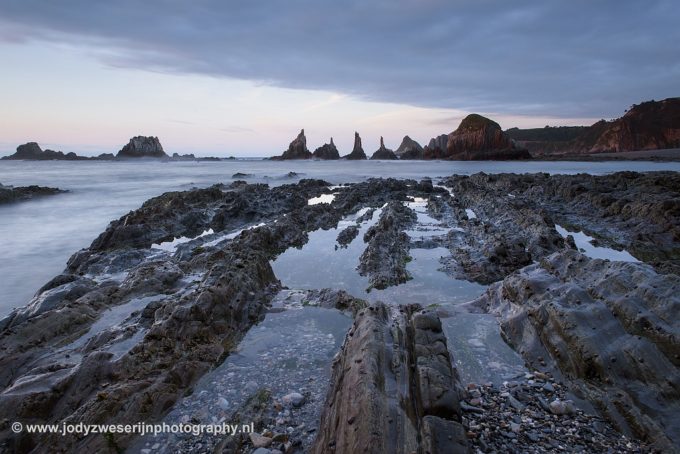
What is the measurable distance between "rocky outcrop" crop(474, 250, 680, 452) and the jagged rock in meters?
154

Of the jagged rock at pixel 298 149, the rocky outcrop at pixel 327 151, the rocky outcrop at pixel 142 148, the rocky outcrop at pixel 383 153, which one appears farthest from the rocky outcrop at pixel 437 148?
the rocky outcrop at pixel 142 148

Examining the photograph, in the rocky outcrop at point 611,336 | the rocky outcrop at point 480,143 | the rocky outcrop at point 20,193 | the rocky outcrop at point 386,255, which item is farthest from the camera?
the rocky outcrop at point 480,143

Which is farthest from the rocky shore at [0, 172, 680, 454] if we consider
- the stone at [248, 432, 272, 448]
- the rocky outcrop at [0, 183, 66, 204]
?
the rocky outcrop at [0, 183, 66, 204]

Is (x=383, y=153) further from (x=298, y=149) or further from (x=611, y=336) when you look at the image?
(x=611, y=336)

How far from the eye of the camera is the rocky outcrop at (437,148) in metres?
134

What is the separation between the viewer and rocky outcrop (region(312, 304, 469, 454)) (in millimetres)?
3916

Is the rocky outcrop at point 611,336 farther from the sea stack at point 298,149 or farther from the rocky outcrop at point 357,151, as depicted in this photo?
the rocky outcrop at point 357,151

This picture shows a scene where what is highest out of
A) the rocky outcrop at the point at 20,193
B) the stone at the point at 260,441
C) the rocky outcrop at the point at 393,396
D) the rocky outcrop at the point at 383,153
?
the rocky outcrop at the point at 383,153

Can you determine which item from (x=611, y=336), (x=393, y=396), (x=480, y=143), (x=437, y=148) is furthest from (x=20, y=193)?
(x=437, y=148)

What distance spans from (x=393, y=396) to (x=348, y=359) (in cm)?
109

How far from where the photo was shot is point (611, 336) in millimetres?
5742

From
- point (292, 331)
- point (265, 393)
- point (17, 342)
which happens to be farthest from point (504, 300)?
point (17, 342)

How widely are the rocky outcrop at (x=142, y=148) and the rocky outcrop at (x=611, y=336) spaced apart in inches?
6993

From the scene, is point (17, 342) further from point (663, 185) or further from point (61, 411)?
point (663, 185)
